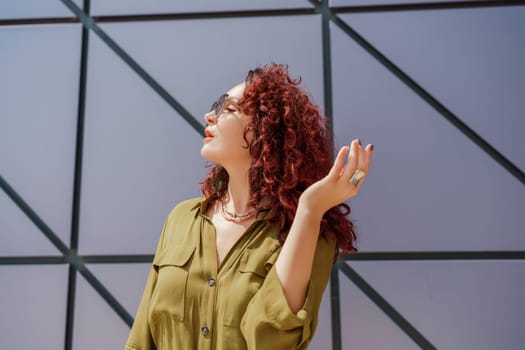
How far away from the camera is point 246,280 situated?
1083 mm

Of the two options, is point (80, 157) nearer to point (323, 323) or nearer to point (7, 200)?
point (7, 200)

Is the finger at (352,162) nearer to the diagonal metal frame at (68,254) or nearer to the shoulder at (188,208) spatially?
the shoulder at (188,208)

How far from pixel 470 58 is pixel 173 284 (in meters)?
1.30

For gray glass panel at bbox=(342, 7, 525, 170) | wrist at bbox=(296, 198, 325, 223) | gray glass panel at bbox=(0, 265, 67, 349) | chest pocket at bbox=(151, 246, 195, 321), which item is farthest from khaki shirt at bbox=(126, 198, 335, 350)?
gray glass panel at bbox=(342, 7, 525, 170)

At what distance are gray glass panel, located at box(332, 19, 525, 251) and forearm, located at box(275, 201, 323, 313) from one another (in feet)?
1.99

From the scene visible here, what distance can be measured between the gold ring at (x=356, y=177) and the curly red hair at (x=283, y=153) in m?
0.18

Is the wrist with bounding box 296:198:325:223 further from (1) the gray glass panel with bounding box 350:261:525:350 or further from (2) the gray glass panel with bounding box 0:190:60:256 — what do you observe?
(2) the gray glass panel with bounding box 0:190:60:256

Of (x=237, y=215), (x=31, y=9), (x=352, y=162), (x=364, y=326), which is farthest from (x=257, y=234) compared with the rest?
(x=31, y=9)

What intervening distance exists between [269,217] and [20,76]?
1.25 m

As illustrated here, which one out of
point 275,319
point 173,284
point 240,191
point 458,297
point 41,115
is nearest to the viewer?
point 275,319

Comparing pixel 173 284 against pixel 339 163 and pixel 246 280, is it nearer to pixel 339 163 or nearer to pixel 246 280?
pixel 246 280

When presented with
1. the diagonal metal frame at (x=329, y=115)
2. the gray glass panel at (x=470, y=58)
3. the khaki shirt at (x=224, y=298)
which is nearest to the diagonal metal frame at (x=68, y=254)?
the diagonal metal frame at (x=329, y=115)

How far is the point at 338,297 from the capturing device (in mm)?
1591

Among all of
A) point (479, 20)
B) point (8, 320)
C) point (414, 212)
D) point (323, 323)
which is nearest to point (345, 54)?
point (479, 20)
